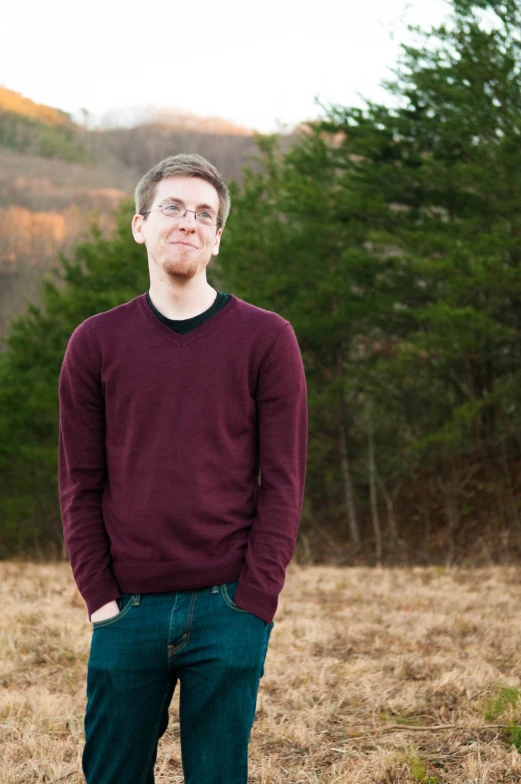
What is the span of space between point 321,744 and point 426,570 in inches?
306

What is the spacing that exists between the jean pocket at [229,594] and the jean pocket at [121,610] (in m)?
0.24

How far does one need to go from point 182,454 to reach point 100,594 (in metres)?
0.42

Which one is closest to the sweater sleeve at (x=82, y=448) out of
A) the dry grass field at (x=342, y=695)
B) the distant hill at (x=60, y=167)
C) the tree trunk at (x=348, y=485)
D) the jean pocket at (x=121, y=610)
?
the jean pocket at (x=121, y=610)

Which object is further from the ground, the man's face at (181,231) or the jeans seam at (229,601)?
the man's face at (181,231)

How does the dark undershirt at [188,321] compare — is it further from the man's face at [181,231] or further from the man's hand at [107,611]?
the man's hand at [107,611]

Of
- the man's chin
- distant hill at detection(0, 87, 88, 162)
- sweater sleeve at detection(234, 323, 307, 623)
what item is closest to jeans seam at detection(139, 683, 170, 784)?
sweater sleeve at detection(234, 323, 307, 623)

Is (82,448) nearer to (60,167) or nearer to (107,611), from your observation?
(107,611)

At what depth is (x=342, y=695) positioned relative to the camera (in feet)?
14.3

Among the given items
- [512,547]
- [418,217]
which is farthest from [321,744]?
[418,217]

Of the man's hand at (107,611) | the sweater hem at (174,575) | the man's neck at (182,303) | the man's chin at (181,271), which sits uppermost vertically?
the man's chin at (181,271)

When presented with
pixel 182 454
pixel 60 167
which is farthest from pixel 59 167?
pixel 182 454

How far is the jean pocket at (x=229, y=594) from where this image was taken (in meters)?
2.07

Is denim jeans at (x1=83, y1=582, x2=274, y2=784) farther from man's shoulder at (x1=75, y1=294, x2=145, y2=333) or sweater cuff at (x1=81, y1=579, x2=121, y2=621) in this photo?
man's shoulder at (x1=75, y1=294, x2=145, y2=333)

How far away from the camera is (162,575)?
6.81 feet
